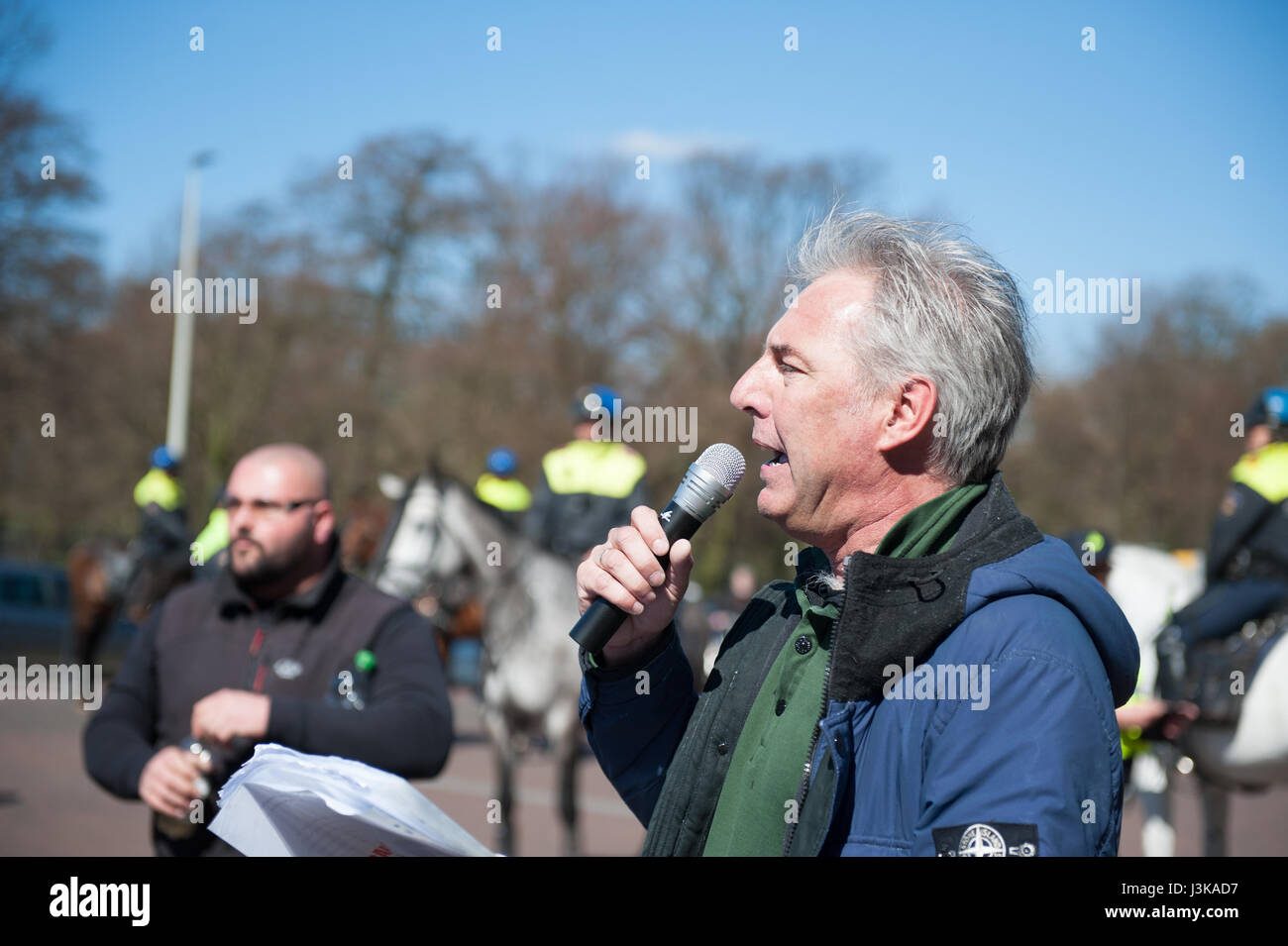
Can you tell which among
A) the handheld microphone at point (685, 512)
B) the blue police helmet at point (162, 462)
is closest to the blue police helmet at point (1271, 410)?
the handheld microphone at point (685, 512)

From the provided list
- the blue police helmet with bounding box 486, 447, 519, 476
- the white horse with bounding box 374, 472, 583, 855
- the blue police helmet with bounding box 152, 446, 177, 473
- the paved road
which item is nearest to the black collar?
the white horse with bounding box 374, 472, 583, 855

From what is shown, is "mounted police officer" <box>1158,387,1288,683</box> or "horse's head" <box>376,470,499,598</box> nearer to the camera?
"mounted police officer" <box>1158,387,1288,683</box>

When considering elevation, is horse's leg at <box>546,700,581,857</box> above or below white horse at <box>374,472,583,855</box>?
below

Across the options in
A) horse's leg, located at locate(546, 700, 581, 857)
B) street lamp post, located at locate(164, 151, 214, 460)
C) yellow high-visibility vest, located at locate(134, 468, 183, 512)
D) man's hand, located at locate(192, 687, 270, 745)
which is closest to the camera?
man's hand, located at locate(192, 687, 270, 745)

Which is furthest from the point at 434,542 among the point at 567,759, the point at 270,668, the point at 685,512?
the point at 685,512

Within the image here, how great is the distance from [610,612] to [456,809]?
7.66 m

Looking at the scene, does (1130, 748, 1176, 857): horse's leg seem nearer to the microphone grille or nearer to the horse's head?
the horse's head

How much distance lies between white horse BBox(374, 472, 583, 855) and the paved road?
1.49ft

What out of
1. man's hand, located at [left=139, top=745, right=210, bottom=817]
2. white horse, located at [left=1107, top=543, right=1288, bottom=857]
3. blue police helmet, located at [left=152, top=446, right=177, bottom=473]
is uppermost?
blue police helmet, located at [left=152, top=446, right=177, bottom=473]

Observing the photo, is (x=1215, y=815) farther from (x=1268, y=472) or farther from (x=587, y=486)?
(x=587, y=486)

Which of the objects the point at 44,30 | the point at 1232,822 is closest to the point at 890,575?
the point at 1232,822

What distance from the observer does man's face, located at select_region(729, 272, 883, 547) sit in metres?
1.91

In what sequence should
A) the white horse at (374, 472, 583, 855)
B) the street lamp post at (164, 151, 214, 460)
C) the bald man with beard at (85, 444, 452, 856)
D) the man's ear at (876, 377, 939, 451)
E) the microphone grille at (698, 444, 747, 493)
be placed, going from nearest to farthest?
the man's ear at (876, 377, 939, 451) → the microphone grille at (698, 444, 747, 493) → the bald man with beard at (85, 444, 452, 856) → the white horse at (374, 472, 583, 855) → the street lamp post at (164, 151, 214, 460)
